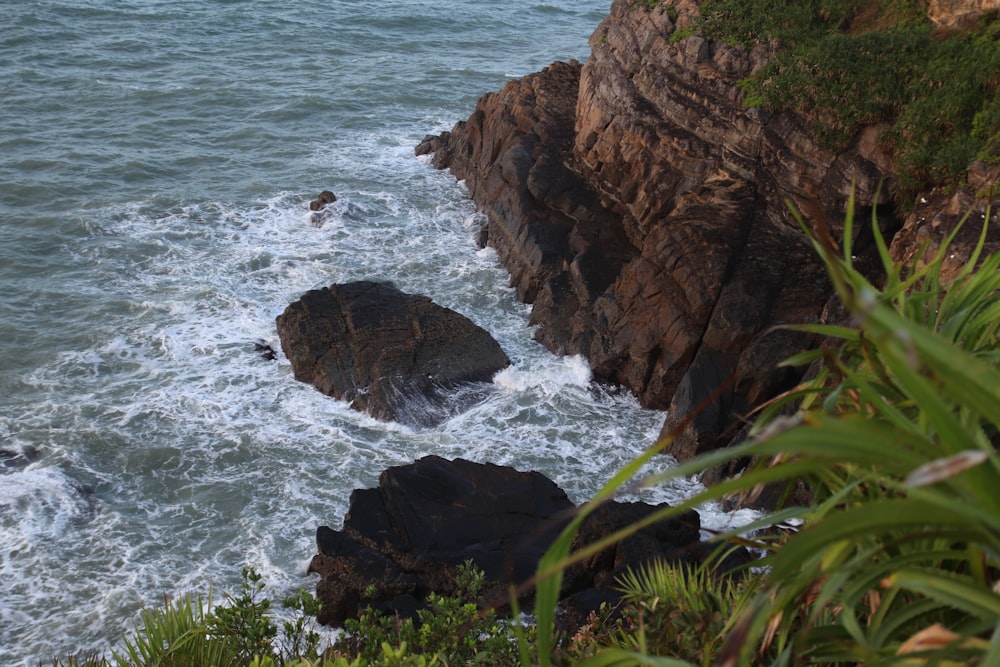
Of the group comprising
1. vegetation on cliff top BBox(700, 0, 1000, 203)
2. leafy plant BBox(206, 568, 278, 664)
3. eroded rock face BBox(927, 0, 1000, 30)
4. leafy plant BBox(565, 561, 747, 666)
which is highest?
eroded rock face BBox(927, 0, 1000, 30)

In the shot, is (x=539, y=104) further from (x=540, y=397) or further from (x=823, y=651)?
(x=823, y=651)

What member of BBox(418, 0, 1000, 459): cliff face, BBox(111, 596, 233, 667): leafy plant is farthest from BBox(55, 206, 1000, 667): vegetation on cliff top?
BBox(418, 0, 1000, 459): cliff face

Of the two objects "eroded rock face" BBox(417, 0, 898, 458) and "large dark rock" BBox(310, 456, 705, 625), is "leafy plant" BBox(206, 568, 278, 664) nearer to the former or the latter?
"large dark rock" BBox(310, 456, 705, 625)

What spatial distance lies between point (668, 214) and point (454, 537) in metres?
9.59

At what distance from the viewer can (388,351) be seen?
17.4 meters

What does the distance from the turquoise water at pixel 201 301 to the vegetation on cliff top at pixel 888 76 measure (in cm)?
637

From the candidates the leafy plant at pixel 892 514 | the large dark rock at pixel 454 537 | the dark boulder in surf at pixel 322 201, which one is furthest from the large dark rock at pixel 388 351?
the leafy plant at pixel 892 514

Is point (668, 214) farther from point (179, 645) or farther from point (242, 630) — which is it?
point (179, 645)

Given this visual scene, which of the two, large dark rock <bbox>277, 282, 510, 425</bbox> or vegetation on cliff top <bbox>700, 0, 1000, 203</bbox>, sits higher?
vegetation on cliff top <bbox>700, 0, 1000, 203</bbox>

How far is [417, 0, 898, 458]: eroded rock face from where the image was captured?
1634 centimetres

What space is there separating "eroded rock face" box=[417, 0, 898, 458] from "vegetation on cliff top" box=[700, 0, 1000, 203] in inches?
18.0

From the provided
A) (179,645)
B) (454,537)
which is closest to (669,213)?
(454,537)

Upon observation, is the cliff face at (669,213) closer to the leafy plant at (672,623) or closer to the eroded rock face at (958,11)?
the eroded rock face at (958,11)

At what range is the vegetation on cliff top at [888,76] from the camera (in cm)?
1591
